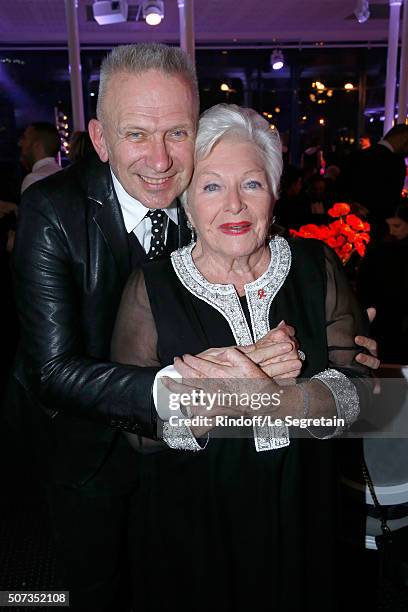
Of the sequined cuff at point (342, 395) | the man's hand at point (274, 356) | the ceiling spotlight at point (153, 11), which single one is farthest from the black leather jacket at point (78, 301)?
the ceiling spotlight at point (153, 11)

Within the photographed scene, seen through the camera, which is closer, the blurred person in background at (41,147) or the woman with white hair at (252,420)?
the woman with white hair at (252,420)

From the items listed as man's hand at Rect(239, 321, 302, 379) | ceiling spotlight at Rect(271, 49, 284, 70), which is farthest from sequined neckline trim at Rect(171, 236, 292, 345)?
ceiling spotlight at Rect(271, 49, 284, 70)

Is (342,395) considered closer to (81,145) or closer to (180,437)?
(180,437)

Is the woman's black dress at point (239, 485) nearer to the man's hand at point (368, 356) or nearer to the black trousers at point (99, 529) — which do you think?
the man's hand at point (368, 356)

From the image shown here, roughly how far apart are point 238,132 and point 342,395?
26.0 inches

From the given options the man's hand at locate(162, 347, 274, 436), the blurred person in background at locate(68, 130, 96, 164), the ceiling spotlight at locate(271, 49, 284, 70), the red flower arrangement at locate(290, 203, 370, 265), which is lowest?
the man's hand at locate(162, 347, 274, 436)

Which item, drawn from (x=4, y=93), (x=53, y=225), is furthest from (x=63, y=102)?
(x=53, y=225)

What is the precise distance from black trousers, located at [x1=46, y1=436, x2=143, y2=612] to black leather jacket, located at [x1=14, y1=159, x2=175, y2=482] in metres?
0.10

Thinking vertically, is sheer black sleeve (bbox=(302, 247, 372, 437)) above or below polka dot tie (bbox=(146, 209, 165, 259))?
below

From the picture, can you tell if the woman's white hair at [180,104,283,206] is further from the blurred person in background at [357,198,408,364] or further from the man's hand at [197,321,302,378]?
the blurred person in background at [357,198,408,364]

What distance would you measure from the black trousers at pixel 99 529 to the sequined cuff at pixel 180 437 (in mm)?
339

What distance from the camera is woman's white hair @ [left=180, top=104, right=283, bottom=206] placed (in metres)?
1.32

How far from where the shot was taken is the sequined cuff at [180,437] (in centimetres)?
124

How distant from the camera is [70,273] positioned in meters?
1.39
